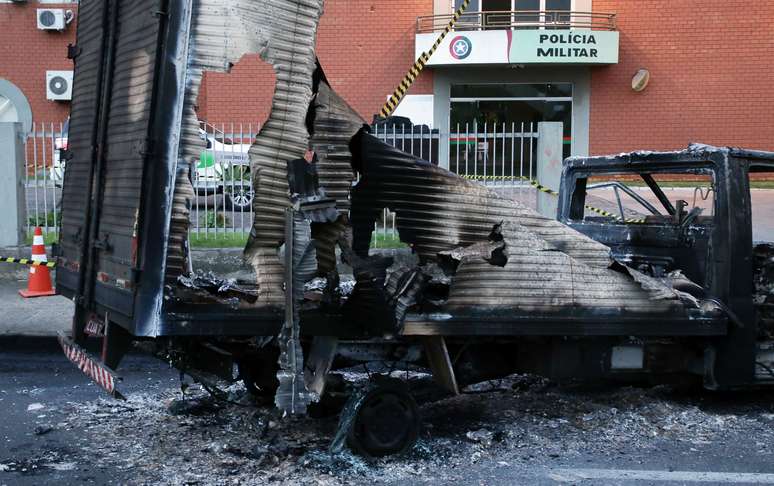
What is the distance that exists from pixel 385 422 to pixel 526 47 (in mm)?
17621

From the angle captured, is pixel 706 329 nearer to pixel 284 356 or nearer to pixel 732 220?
pixel 732 220

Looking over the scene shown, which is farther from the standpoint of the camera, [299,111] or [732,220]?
[732,220]

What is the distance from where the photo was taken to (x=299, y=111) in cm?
442

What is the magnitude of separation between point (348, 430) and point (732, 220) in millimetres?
2629

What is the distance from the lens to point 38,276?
31.4 feet

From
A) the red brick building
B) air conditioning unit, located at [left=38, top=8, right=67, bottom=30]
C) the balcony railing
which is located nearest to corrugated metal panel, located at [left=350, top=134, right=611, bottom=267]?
the red brick building

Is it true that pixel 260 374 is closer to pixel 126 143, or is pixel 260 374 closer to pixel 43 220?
pixel 126 143

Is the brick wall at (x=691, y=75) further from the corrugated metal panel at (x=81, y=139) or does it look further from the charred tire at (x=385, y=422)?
the charred tire at (x=385, y=422)

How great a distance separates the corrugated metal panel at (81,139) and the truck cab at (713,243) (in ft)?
11.4

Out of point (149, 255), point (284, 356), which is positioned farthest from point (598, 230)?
point (149, 255)

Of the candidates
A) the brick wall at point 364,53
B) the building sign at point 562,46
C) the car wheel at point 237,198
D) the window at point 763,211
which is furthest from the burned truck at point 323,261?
the brick wall at point 364,53

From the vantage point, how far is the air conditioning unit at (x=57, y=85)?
23234 millimetres

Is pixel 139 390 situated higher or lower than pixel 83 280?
lower

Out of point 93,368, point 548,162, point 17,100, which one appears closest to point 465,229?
point 93,368
